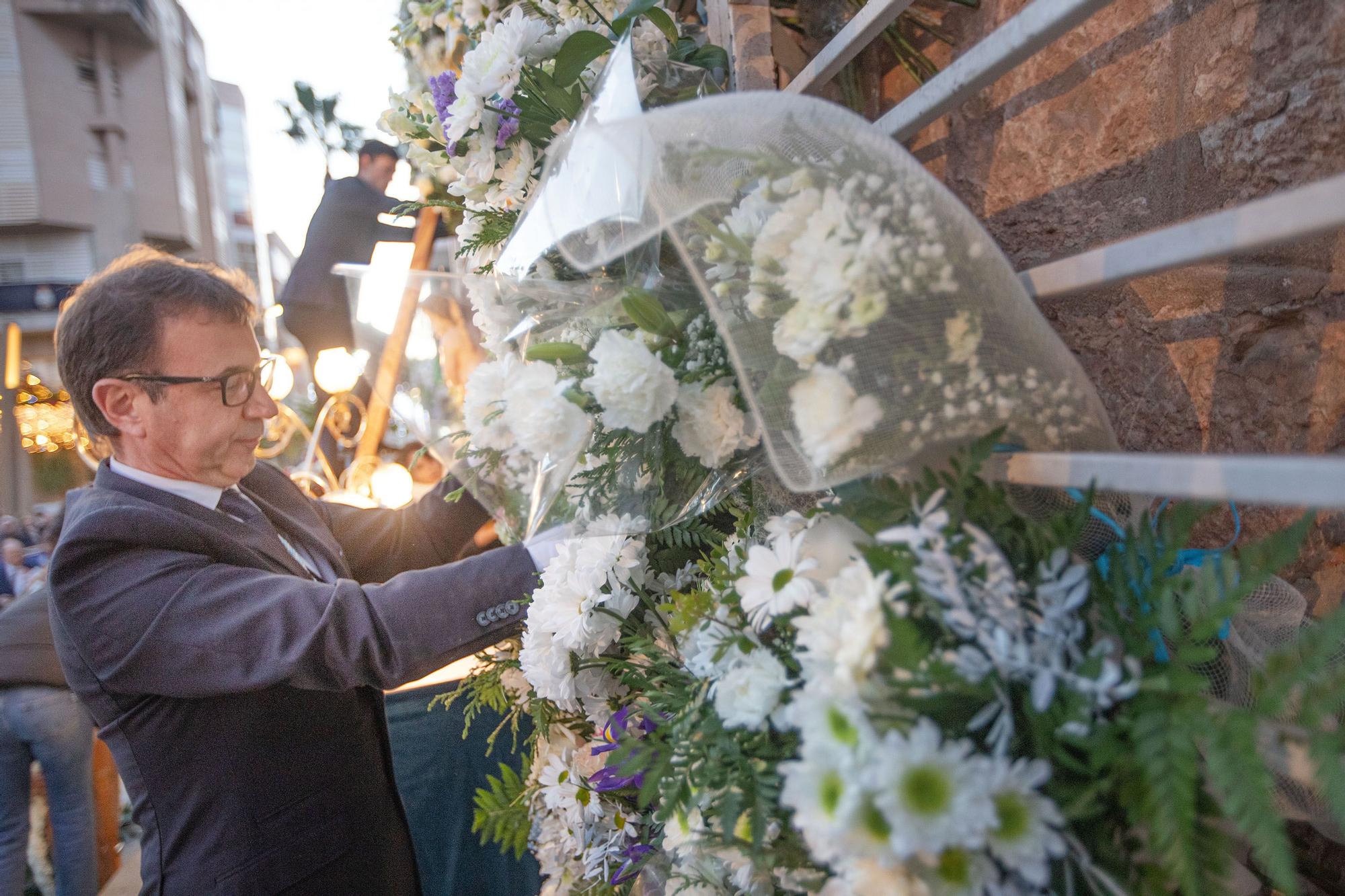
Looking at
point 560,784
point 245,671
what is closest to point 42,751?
point 245,671

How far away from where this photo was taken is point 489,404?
88cm

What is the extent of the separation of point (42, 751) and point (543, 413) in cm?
318

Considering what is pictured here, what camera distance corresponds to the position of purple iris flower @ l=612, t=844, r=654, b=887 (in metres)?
1.03

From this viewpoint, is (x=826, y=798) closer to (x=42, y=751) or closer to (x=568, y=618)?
(x=568, y=618)

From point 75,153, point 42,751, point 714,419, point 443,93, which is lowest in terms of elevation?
point 42,751

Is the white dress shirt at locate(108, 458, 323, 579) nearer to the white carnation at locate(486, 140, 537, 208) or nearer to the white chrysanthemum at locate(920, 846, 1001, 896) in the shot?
the white carnation at locate(486, 140, 537, 208)

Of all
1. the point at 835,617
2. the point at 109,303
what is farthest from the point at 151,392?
the point at 835,617

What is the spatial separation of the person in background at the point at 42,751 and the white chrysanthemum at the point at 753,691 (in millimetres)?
2983

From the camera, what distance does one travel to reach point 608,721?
3.55 ft

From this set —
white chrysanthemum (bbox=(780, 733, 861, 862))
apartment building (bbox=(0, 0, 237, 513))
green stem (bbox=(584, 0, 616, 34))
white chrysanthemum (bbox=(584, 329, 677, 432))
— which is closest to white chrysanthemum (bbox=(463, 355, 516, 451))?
white chrysanthemum (bbox=(584, 329, 677, 432))

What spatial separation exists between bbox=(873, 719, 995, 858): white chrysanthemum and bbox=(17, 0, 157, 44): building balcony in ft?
53.3

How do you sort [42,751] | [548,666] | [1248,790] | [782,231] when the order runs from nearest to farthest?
1. [1248,790]
2. [782,231]
3. [548,666]
4. [42,751]

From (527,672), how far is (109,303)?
100 centimetres

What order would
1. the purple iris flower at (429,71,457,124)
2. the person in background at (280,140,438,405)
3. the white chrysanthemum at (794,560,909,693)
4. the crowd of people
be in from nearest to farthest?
the white chrysanthemum at (794,560,909,693) → the purple iris flower at (429,71,457,124) → the person in background at (280,140,438,405) → the crowd of people
